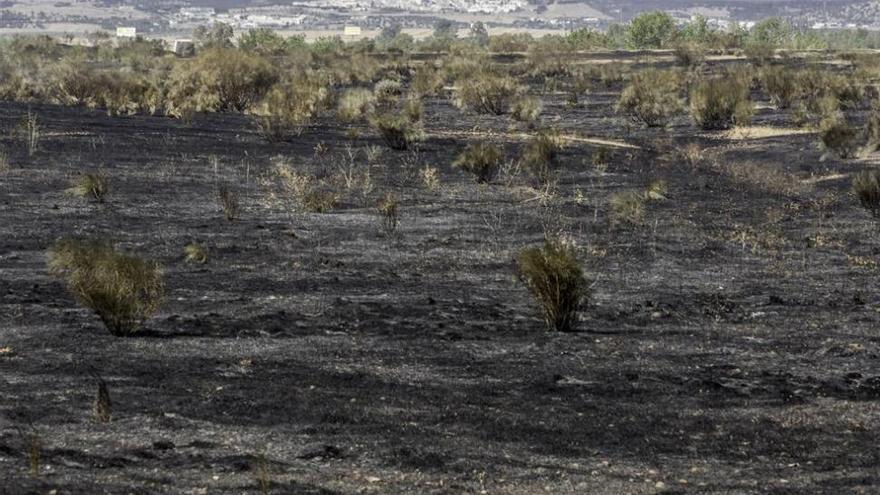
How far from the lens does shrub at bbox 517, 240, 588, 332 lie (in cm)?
1173

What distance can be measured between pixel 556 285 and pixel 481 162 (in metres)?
10.3

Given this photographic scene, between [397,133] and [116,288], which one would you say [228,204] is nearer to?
[116,288]

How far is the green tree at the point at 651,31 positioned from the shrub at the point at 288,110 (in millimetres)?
60762

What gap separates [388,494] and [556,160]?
17343 millimetres

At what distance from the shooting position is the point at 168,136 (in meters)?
27.1

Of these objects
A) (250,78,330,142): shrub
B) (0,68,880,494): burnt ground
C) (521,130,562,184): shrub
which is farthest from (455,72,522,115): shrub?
(0,68,880,494): burnt ground

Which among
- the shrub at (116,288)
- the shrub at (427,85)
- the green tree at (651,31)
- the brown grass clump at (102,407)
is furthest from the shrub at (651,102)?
the green tree at (651,31)

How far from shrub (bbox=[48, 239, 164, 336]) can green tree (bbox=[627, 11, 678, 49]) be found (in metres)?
84.1

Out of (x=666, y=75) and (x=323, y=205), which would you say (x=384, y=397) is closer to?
(x=323, y=205)

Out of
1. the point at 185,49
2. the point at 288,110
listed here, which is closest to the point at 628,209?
the point at 288,110

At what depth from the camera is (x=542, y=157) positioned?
23.4 meters

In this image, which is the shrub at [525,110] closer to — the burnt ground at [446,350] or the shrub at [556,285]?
the burnt ground at [446,350]

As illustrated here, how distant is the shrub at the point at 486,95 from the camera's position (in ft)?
124

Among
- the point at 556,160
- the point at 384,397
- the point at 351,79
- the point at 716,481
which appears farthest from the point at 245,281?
the point at 351,79
